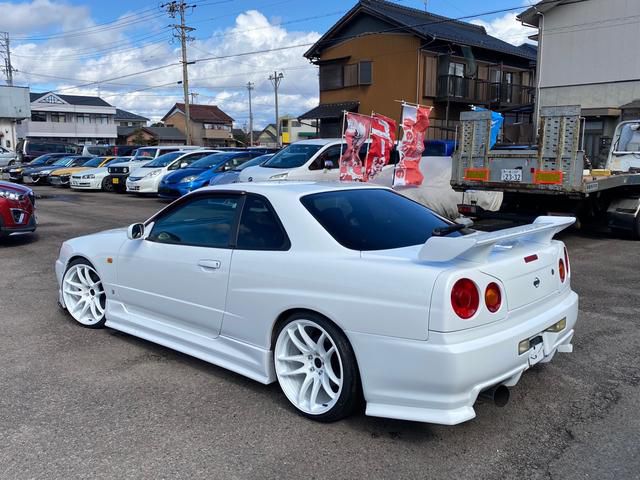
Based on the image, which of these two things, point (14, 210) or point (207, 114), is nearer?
point (14, 210)

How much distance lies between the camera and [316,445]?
124 inches

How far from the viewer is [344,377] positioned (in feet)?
10.6

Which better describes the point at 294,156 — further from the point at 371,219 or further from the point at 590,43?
the point at 590,43

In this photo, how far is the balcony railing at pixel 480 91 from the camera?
100ft

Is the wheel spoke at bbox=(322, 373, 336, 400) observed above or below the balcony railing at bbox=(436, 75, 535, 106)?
below

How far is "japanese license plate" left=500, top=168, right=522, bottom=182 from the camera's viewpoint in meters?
8.67

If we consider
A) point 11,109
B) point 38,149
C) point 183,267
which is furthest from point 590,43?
point 11,109

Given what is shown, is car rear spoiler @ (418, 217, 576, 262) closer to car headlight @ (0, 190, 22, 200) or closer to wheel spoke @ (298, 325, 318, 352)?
wheel spoke @ (298, 325, 318, 352)

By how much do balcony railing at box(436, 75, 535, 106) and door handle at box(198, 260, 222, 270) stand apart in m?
28.6

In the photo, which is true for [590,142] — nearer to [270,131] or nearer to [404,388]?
[404,388]

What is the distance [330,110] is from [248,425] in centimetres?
3058

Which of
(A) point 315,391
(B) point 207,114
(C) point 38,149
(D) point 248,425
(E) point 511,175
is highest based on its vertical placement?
(B) point 207,114

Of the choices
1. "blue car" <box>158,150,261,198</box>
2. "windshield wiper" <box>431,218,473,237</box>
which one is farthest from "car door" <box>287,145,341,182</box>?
"windshield wiper" <box>431,218,473,237</box>

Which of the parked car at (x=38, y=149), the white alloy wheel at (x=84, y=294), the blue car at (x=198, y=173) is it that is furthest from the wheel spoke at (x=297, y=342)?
the parked car at (x=38, y=149)
